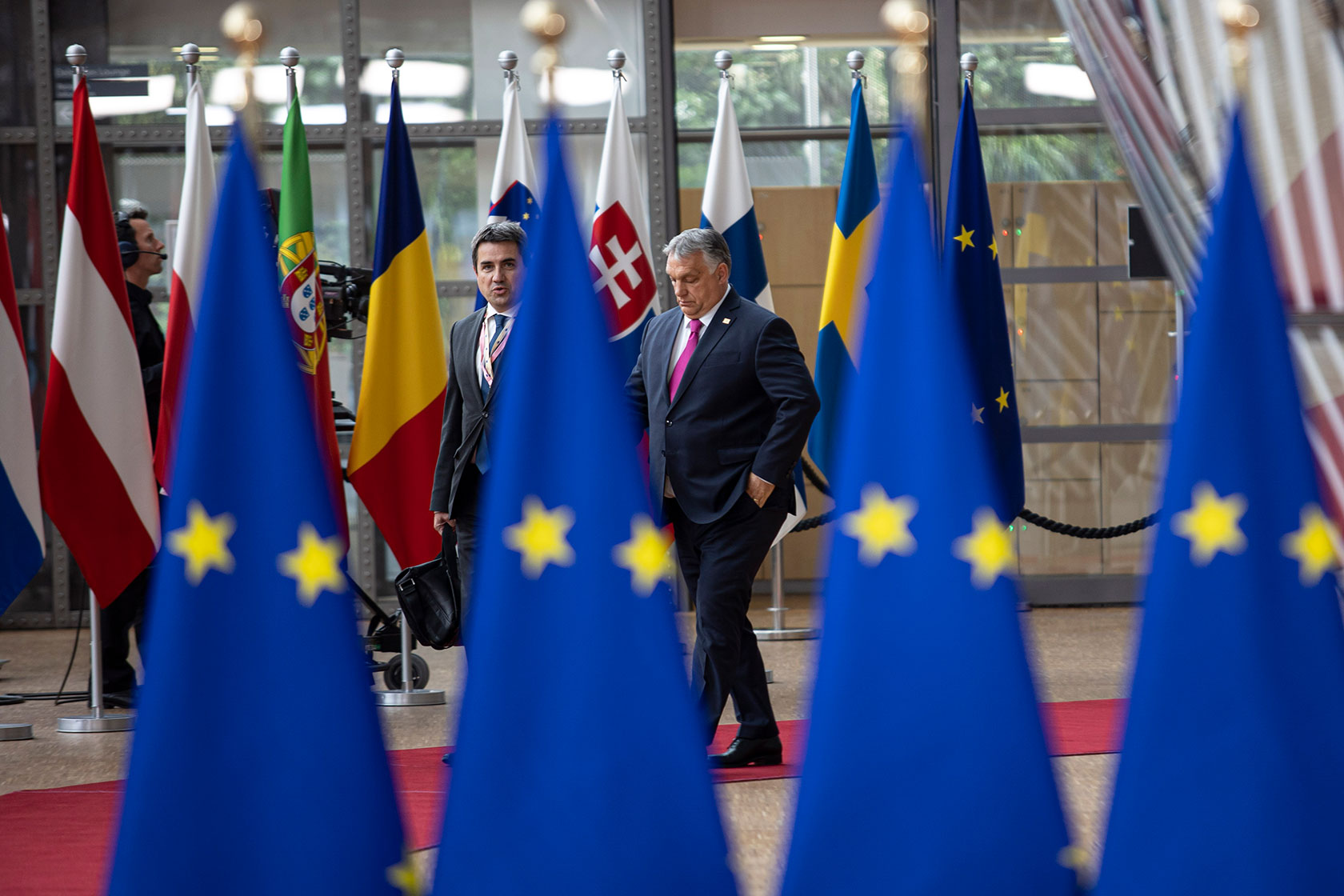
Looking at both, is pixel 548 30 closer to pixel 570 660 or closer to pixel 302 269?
pixel 570 660

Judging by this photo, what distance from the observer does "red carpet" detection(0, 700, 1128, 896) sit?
312 cm

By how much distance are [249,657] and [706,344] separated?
8.32 feet

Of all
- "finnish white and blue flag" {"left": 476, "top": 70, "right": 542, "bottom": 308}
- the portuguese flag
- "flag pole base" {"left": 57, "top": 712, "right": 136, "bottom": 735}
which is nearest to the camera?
the portuguese flag

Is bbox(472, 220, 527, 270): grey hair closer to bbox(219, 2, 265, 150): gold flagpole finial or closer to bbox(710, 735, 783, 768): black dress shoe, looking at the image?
→ bbox(710, 735, 783, 768): black dress shoe

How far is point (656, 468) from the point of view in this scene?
168 inches

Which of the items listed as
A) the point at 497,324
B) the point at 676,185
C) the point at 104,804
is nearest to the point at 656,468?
the point at 497,324

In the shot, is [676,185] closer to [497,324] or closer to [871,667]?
[497,324]

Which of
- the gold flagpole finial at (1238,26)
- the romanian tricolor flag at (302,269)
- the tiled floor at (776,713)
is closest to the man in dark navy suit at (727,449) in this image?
the tiled floor at (776,713)

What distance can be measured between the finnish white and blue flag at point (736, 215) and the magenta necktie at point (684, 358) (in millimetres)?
1813

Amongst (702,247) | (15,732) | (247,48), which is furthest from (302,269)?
(247,48)

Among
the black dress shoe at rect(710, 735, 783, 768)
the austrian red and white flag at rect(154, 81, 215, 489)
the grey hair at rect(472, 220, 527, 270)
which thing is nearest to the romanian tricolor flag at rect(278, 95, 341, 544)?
the austrian red and white flag at rect(154, 81, 215, 489)

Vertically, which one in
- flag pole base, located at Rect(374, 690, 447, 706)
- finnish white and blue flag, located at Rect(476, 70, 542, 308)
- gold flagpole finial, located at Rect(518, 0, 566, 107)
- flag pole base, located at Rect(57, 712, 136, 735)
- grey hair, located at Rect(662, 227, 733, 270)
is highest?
finnish white and blue flag, located at Rect(476, 70, 542, 308)

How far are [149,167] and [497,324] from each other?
16.2ft

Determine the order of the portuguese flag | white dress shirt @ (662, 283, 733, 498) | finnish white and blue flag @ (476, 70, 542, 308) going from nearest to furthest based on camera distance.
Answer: white dress shirt @ (662, 283, 733, 498), the portuguese flag, finnish white and blue flag @ (476, 70, 542, 308)
